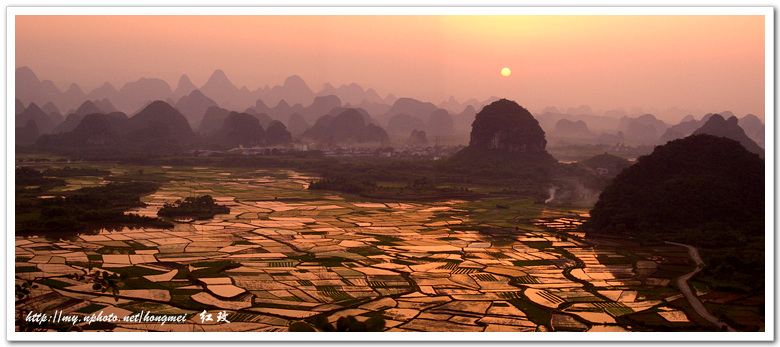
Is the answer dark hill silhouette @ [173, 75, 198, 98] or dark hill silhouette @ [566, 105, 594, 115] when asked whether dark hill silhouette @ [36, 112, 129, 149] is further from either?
dark hill silhouette @ [566, 105, 594, 115]

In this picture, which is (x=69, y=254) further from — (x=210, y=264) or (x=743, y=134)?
(x=743, y=134)

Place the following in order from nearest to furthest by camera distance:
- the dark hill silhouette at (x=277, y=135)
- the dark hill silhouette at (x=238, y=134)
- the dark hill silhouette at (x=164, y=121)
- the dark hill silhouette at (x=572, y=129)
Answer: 1. the dark hill silhouette at (x=572, y=129)
2. the dark hill silhouette at (x=164, y=121)
3. the dark hill silhouette at (x=238, y=134)
4. the dark hill silhouette at (x=277, y=135)

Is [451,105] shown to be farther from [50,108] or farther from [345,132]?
[345,132]

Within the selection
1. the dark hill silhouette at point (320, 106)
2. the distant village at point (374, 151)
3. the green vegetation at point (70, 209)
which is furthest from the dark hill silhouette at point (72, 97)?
the distant village at point (374, 151)

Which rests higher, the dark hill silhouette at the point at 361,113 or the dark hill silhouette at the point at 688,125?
the dark hill silhouette at the point at 361,113

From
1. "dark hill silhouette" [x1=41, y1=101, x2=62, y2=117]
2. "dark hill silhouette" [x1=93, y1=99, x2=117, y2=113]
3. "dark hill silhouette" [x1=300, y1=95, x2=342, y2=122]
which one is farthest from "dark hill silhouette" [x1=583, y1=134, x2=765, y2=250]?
"dark hill silhouette" [x1=93, y1=99, x2=117, y2=113]

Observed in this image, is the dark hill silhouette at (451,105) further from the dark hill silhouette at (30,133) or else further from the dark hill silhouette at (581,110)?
the dark hill silhouette at (30,133)
